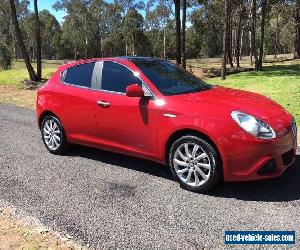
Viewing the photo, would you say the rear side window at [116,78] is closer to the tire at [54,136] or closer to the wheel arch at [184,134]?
the wheel arch at [184,134]

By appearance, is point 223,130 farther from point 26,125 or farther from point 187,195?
point 26,125

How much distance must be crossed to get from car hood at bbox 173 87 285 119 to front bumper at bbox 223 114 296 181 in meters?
0.24

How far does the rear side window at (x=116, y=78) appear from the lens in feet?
21.2

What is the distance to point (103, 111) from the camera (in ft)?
21.8

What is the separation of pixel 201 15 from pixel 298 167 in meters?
44.6

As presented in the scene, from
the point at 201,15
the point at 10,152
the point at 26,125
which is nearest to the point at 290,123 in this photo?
the point at 10,152

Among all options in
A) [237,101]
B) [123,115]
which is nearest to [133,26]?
[123,115]

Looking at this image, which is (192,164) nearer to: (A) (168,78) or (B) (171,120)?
(B) (171,120)

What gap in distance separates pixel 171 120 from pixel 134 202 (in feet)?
3.82

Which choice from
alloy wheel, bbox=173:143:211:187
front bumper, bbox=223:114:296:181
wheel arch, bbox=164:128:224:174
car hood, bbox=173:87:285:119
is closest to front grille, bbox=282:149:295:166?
front bumper, bbox=223:114:296:181

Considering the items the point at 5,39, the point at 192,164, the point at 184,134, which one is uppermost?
the point at 5,39

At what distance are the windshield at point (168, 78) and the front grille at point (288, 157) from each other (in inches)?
63.2

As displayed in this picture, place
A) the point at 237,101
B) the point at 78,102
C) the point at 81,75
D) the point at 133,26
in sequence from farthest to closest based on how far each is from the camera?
the point at 133,26 < the point at 81,75 < the point at 78,102 < the point at 237,101

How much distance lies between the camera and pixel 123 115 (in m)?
6.36
